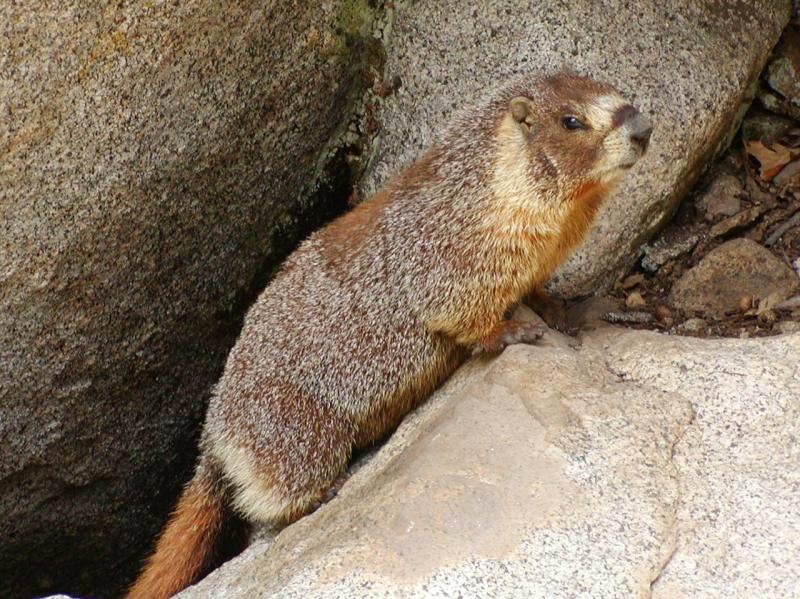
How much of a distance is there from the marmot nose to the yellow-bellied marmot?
0.15 metres

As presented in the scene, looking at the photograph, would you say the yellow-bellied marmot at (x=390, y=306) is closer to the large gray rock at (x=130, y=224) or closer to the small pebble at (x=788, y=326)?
the large gray rock at (x=130, y=224)

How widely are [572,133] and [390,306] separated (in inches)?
36.2

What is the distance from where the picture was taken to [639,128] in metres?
3.69

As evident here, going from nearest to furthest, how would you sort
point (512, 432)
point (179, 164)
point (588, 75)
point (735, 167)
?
point (512, 432)
point (179, 164)
point (588, 75)
point (735, 167)

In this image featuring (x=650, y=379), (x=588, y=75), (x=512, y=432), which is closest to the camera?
(x=512, y=432)

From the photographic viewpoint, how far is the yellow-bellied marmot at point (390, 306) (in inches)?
155

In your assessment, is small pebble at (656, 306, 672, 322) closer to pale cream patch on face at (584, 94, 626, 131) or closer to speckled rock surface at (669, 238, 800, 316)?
speckled rock surface at (669, 238, 800, 316)

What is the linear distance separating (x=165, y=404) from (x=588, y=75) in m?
2.28

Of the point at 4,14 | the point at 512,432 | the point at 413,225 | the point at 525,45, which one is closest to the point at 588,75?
the point at 525,45

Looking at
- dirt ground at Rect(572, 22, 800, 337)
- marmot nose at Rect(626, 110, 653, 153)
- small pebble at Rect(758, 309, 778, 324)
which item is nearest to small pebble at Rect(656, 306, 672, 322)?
dirt ground at Rect(572, 22, 800, 337)

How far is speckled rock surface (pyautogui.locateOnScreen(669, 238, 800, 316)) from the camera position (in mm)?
4480

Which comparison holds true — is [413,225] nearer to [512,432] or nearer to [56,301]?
[512,432]

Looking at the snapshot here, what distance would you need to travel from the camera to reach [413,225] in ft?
13.4

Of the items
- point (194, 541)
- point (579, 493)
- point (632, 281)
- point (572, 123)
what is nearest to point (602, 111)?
point (572, 123)
